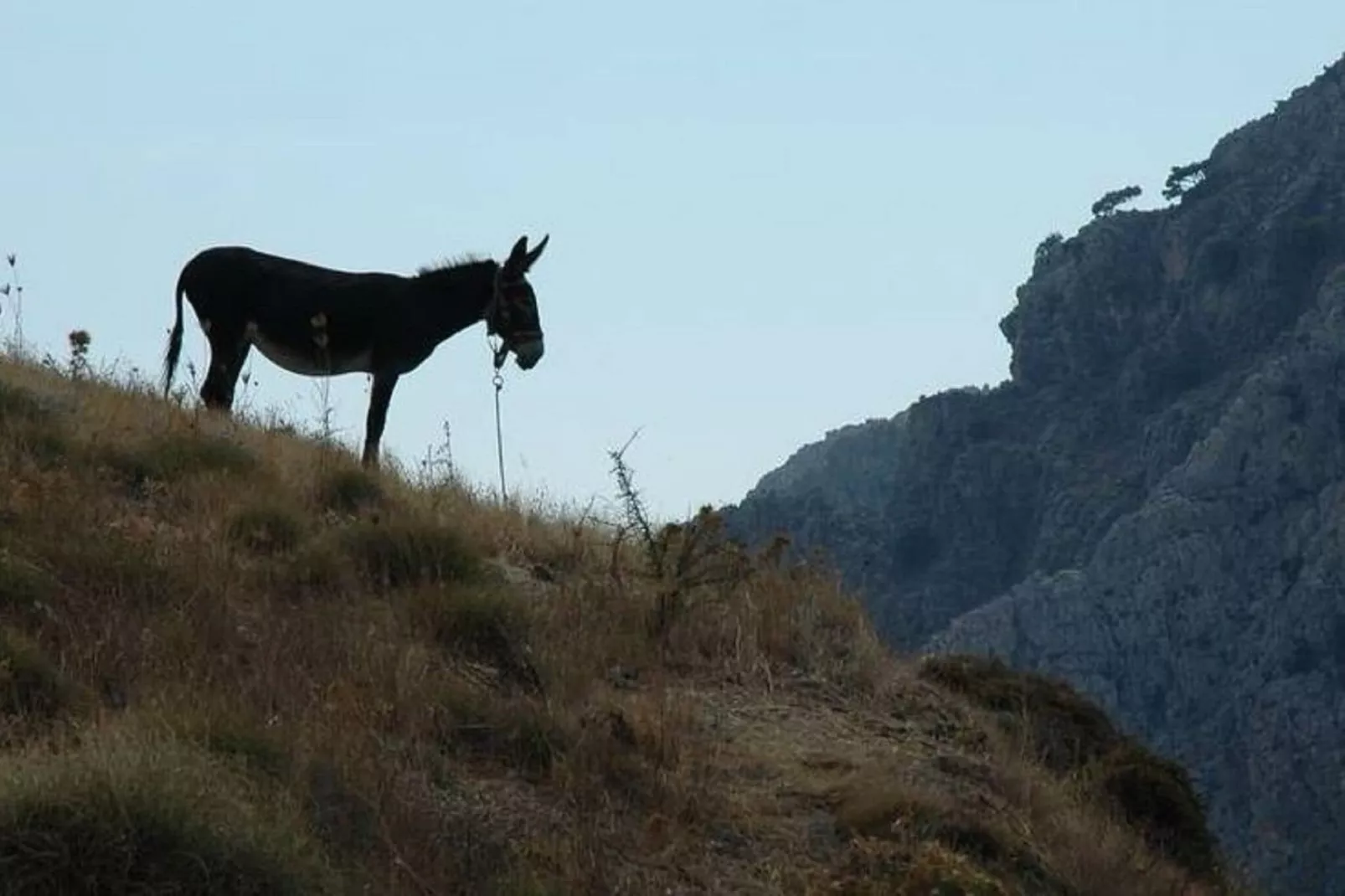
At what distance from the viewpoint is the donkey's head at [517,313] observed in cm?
1477

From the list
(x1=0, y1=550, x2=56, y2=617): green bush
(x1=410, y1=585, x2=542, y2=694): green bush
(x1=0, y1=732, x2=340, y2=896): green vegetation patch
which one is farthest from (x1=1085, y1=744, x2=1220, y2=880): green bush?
(x1=0, y1=732, x2=340, y2=896): green vegetation patch

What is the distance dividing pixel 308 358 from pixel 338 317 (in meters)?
0.33

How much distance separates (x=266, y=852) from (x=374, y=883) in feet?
1.70

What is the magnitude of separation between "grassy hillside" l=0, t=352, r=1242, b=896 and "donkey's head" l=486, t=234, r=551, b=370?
9.38 ft

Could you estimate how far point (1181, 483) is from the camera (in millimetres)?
110438

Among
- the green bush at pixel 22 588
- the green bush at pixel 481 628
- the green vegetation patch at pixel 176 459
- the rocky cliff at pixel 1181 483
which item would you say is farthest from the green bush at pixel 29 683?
the rocky cliff at pixel 1181 483

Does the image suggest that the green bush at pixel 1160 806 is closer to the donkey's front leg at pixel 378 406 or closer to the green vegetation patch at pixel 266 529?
the green vegetation patch at pixel 266 529

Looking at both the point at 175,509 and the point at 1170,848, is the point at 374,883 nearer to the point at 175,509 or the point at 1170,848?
the point at 175,509

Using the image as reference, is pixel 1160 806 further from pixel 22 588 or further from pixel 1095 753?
pixel 22 588

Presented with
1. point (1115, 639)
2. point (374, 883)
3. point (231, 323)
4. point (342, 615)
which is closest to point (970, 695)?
point (342, 615)

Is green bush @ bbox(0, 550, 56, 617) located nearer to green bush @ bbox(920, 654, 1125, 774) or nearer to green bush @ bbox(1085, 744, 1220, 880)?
green bush @ bbox(920, 654, 1125, 774)

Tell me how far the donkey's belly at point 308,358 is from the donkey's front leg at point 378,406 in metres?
0.16

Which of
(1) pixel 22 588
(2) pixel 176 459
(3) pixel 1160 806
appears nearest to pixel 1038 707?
(3) pixel 1160 806

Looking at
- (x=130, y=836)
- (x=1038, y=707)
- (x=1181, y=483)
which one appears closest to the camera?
(x=130, y=836)
